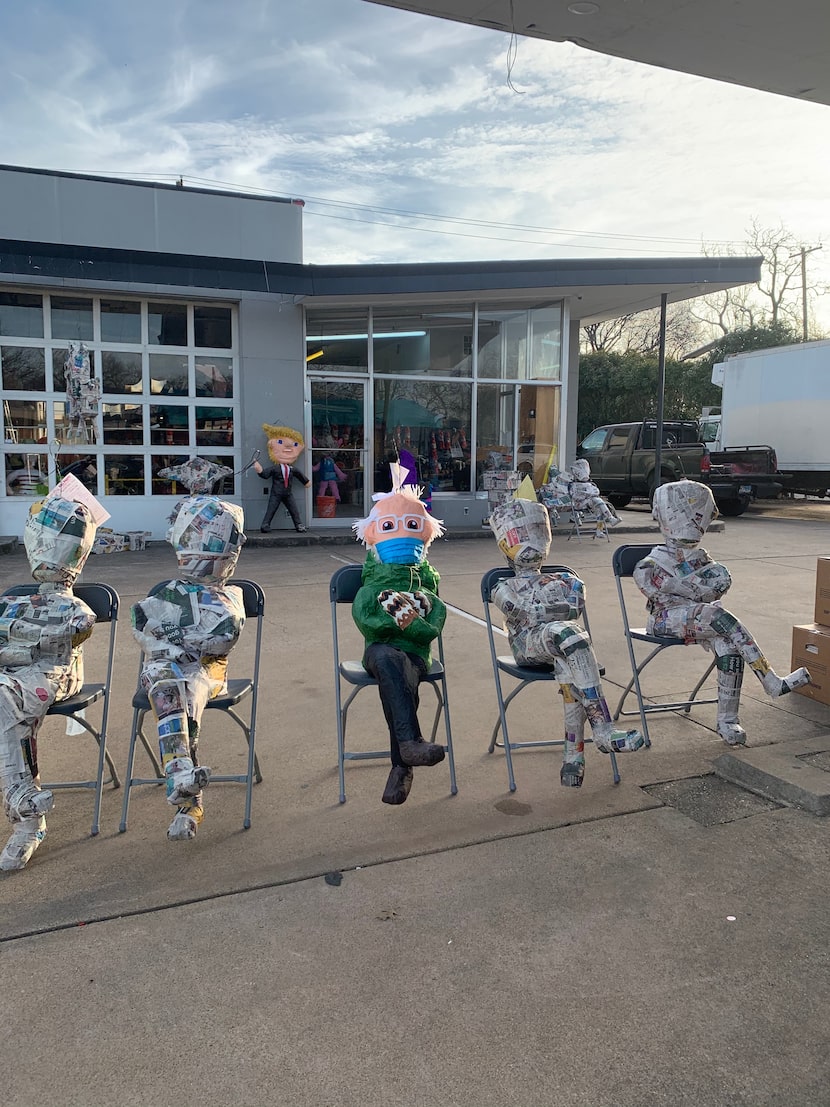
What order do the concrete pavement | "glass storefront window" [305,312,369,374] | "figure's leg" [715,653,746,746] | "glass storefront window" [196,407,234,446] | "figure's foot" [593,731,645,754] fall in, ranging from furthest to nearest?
"glass storefront window" [305,312,369,374], "glass storefront window" [196,407,234,446], "figure's leg" [715,653,746,746], "figure's foot" [593,731,645,754], the concrete pavement

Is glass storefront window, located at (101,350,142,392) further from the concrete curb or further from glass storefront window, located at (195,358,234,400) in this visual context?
the concrete curb

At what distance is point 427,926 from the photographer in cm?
257

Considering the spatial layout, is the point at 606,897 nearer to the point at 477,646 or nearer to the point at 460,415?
the point at 477,646

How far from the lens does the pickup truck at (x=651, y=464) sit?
16453 mm

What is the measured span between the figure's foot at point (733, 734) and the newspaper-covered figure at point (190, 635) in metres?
2.56

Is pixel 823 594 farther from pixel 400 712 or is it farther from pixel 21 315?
pixel 21 315

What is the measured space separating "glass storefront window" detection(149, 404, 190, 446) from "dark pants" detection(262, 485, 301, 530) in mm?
1617

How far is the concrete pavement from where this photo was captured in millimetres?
1967

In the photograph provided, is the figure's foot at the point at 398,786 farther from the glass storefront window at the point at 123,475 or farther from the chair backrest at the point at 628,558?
the glass storefront window at the point at 123,475

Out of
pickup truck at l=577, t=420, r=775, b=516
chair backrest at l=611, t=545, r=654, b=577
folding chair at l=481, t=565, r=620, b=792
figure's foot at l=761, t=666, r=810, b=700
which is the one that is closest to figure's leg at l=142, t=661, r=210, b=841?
folding chair at l=481, t=565, r=620, b=792

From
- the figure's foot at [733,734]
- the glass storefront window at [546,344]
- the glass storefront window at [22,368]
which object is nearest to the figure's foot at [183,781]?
the figure's foot at [733,734]

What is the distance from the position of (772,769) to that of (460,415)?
1093cm

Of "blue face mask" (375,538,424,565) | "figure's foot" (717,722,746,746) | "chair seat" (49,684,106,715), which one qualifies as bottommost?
"figure's foot" (717,722,746,746)

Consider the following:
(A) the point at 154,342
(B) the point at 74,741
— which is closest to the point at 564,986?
(B) the point at 74,741
